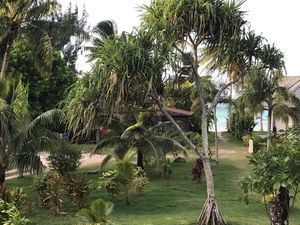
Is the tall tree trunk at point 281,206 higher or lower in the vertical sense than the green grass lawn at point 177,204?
higher

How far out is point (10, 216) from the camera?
782cm

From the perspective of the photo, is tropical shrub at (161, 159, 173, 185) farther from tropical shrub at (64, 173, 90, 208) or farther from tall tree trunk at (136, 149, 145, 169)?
tropical shrub at (64, 173, 90, 208)

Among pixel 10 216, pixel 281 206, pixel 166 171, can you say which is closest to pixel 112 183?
pixel 166 171

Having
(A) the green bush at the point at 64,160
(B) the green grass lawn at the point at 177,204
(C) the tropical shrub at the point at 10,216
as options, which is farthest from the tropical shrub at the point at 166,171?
(C) the tropical shrub at the point at 10,216

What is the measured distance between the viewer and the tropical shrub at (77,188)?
12.9 metres

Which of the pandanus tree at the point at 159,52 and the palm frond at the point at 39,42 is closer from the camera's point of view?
the pandanus tree at the point at 159,52

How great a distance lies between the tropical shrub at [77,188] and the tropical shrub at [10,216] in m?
4.55

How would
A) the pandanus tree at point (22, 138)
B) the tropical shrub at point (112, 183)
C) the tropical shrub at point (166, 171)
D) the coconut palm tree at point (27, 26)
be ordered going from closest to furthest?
the pandanus tree at point (22, 138), the tropical shrub at point (112, 183), the coconut palm tree at point (27, 26), the tropical shrub at point (166, 171)

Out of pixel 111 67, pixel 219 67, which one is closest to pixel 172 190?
pixel 219 67

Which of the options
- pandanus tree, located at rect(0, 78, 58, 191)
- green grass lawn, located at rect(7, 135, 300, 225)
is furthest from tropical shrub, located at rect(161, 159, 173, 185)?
pandanus tree, located at rect(0, 78, 58, 191)

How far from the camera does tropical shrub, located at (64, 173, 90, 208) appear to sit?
12.9m

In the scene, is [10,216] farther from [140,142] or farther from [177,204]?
[140,142]

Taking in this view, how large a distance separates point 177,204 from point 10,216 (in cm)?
716

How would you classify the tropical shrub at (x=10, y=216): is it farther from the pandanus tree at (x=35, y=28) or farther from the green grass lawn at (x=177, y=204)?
the pandanus tree at (x=35, y=28)
